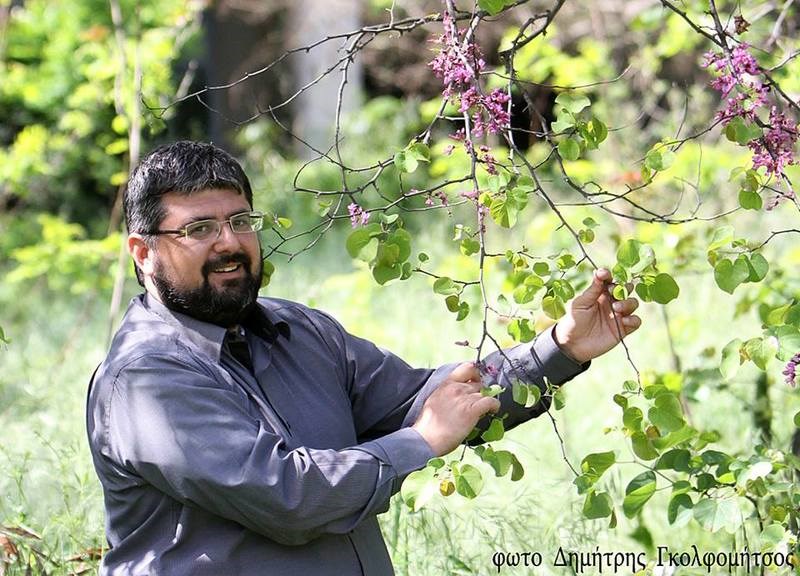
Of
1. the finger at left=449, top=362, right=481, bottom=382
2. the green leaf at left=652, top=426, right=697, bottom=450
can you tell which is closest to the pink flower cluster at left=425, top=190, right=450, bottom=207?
the finger at left=449, top=362, right=481, bottom=382

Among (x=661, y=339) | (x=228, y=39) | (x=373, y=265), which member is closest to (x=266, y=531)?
(x=373, y=265)

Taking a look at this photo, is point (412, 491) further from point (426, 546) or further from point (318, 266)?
point (318, 266)

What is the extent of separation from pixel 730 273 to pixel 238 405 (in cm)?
94

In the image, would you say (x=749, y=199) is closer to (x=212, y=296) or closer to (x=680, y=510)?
(x=680, y=510)

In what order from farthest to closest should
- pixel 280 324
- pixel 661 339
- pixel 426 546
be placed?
pixel 661 339 → pixel 426 546 → pixel 280 324

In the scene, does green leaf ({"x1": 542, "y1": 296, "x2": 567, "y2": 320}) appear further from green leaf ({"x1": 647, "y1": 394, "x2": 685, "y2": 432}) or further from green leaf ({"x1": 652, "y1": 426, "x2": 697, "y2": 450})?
green leaf ({"x1": 652, "y1": 426, "x2": 697, "y2": 450})

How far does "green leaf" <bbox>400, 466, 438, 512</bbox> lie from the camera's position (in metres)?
1.98

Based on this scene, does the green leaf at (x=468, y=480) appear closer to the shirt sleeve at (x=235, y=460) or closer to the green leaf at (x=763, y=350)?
the shirt sleeve at (x=235, y=460)

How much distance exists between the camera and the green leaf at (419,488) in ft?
6.50

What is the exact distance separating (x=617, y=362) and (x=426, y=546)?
103 inches

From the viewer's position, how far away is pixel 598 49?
235 inches

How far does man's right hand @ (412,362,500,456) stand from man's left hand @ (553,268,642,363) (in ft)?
1.12

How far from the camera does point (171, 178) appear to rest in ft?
7.97

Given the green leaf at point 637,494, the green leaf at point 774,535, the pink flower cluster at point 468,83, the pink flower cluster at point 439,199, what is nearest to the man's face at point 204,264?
the pink flower cluster at point 439,199
